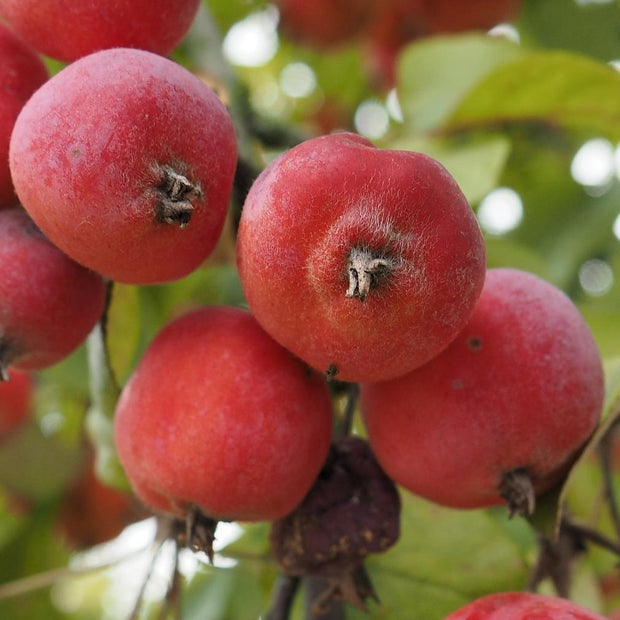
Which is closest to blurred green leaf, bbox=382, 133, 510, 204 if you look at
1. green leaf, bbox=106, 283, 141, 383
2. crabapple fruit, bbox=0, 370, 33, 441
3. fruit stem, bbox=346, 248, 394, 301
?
green leaf, bbox=106, 283, 141, 383

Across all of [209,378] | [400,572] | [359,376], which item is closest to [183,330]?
[209,378]

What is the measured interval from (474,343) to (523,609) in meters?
0.26

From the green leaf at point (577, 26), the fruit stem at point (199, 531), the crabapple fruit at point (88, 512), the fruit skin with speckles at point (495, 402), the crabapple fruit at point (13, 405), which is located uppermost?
the fruit skin with speckles at point (495, 402)

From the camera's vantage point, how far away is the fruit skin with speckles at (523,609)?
2.63 ft

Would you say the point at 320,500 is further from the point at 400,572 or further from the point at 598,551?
the point at 598,551

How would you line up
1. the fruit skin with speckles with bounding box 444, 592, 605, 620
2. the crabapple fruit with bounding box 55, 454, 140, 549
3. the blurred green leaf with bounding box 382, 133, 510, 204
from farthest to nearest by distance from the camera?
the crabapple fruit with bounding box 55, 454, 140, 549, the blurred green leaf with bounding box 382, 133, 510, 204, the fruit skin with speckles with bounding box 444, 592, 605, 620

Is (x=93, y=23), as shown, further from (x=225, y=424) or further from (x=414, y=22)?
(x=414, y=22)

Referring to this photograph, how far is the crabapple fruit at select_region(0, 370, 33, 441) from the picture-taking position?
6.04ft

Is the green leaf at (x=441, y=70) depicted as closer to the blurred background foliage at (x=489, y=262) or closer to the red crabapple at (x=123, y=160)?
the blurred background foliage at (x=489, y=262)

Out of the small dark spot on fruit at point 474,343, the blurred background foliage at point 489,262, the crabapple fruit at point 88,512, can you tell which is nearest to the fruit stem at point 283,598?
the blurred background foliage at point 489,262

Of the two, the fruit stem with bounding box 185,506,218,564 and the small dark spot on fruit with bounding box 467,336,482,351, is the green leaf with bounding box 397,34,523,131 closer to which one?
the small dark spot on fruit with bounding box 467,336,482,351

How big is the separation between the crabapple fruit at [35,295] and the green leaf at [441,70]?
943 mm

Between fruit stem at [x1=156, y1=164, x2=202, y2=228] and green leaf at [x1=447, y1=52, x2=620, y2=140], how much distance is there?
87 cm

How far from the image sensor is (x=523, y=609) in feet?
2.70
